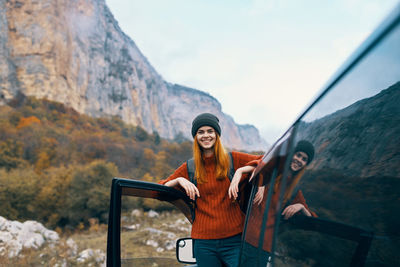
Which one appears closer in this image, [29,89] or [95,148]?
[95,148]

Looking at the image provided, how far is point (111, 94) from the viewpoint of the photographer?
67.6 m

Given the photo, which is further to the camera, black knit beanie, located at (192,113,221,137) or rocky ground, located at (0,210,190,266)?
rocky ground, located at (0,210,190,266)

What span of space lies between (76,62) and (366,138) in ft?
210

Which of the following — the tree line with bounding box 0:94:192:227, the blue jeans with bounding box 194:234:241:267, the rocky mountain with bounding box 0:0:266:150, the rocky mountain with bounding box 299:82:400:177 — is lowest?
the blue jeans with bounding box 194:234:241:267

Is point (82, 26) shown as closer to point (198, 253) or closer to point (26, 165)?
point (26, 165)

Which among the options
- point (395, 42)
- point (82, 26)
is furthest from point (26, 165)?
point (82, 26)

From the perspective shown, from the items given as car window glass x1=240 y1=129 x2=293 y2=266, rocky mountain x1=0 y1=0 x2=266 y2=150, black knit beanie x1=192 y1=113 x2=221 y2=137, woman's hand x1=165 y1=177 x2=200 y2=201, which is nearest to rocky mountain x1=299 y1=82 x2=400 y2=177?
car window glass x1=240 y1=129 x2=293 y2=266

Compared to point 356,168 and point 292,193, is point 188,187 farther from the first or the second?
point 356,168

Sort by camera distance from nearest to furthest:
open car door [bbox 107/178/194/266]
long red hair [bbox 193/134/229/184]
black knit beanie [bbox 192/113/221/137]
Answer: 1. open car door [bbox 107/178/194/266]
2. long red hair [bbox 193/134/229/184]
3. black knit beanie [bbox 192/113/221/137]

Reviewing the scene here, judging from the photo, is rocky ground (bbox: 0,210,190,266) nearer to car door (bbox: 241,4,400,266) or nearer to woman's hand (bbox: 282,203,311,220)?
woman's hand (bbox: 282,203,311,220)

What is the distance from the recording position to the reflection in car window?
0.53 metres

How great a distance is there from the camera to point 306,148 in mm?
797

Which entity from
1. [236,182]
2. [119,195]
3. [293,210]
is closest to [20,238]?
[119,195]

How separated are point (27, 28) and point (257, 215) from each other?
199ft
